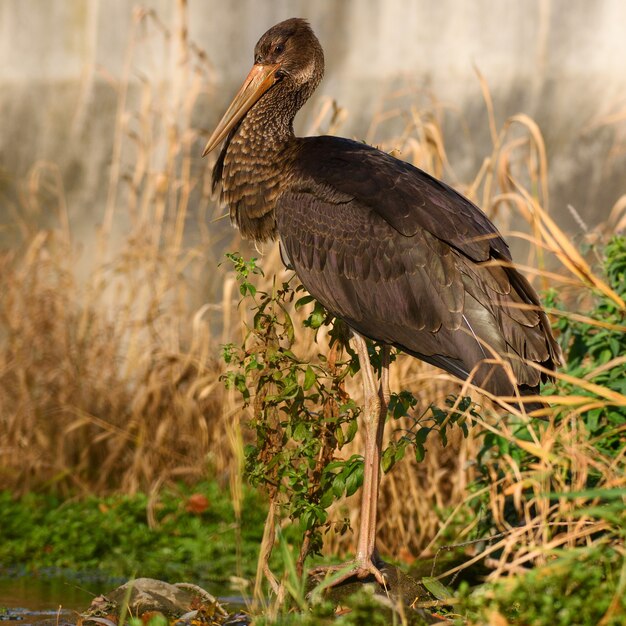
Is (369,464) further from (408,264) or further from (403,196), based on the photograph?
(403,196)

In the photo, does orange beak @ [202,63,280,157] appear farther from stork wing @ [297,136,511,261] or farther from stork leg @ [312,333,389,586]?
stork leg @ [312,333,389,586]

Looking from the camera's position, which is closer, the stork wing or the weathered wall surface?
the stork wing

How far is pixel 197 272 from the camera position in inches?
271

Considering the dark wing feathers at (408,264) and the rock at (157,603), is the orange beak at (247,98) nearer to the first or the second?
the dark wing feathers at (408,264)

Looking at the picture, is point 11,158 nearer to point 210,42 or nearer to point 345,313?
point 210,42

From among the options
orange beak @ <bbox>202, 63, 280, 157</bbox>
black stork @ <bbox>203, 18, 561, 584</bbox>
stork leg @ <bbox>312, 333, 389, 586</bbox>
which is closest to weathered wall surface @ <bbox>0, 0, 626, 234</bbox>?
orange beak @ <bbox>202, 63, 280, 157</bbox>

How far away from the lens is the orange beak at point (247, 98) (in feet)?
16.4

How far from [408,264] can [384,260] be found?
99mm

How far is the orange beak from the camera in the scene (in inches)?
197

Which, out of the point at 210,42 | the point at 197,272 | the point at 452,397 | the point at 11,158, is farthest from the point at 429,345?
the point at 11,158

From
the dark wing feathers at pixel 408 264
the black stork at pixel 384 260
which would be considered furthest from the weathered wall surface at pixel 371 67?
the dark wing feathers at pixel 408 264

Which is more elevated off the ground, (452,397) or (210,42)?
(210,42)

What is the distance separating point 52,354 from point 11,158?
3789 mm

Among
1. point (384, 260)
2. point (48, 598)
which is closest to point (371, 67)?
point (384, 260)
